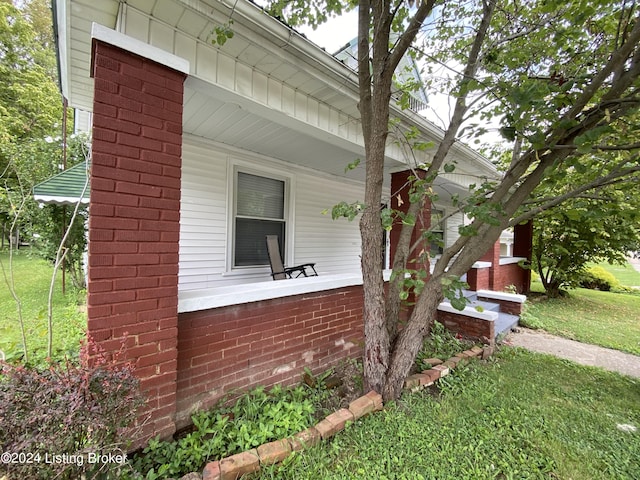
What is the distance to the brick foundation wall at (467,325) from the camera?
12.5 feet

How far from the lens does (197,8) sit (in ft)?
5.87

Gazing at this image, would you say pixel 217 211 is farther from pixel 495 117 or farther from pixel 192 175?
pixel 495 117

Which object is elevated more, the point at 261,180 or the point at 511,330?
the point at 261,180

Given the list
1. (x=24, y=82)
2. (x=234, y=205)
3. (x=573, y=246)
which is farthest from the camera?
(x=24, y=82)

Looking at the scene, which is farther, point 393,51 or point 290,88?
point 290,88

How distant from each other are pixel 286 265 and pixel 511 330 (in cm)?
428

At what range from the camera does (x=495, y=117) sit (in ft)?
9.33

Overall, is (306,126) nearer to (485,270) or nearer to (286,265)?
(286,265)

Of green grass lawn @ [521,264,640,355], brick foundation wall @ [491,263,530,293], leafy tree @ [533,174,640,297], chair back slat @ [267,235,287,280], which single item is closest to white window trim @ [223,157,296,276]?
chair back slat @ [267,235,287,280]

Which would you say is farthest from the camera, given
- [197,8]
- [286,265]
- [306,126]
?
[286,265]

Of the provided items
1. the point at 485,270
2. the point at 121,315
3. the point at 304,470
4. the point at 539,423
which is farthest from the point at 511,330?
the point at 121,315

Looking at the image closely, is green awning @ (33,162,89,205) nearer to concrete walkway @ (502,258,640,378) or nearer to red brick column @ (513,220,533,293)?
concrete walkway @ (502,258,640,378)

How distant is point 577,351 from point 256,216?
5352 millimetres

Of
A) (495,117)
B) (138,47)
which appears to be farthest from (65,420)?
(495,117)
